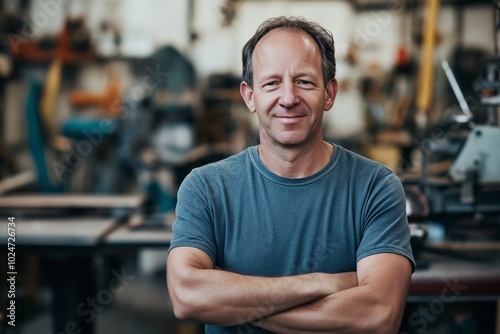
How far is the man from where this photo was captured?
65.8 inches

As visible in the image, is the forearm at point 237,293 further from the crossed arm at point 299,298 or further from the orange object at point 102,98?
the orange object at point 102,98

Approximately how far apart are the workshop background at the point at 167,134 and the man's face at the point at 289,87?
884 mm

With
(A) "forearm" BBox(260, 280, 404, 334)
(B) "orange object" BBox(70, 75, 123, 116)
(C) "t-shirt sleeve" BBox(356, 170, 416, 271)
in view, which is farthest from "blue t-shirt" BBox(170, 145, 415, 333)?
(B) "orange object" BBox(70, 75, 123, 116)

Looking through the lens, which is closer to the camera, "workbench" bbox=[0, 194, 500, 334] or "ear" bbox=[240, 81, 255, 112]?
"ear" bbox=[240, 81, 255, 112]

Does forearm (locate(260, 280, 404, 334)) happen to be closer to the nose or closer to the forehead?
the nose

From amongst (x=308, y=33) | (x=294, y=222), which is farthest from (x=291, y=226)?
(x=308, y=33)

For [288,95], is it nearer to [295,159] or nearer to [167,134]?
[295,159]

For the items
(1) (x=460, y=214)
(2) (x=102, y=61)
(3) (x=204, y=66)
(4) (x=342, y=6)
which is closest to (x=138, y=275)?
(2) (x=102, y=61)

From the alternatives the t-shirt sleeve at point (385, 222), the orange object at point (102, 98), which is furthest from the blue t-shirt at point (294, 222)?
the orange object at point (102, 98)

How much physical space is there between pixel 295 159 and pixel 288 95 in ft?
0.66

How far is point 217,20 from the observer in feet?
23.4

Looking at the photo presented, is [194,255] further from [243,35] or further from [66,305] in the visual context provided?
[243,35]

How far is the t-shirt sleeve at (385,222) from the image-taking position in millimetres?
1740

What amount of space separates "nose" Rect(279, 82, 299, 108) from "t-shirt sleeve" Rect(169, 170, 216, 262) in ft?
1.16
